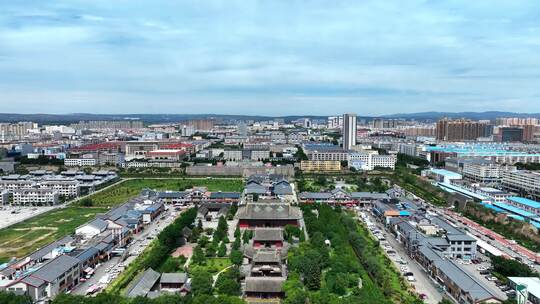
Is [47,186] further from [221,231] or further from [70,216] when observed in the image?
[221,231]

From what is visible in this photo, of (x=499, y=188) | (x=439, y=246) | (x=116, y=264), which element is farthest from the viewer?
(x=499, y=188)

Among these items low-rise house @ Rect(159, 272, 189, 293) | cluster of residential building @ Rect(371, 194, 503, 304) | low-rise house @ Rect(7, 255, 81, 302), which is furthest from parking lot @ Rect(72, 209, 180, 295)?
cluster of residential building @ Rect(371, 194, 503, 304)

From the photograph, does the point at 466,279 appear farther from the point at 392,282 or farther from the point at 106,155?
the point at 106,155

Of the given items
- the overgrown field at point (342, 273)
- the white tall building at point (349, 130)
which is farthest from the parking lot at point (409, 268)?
the white tall building at point (349, 130)

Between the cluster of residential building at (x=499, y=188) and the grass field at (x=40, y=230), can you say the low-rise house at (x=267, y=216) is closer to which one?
the grass field at (x=40, y=230)

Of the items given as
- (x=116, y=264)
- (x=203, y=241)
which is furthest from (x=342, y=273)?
(x=116, y=264)

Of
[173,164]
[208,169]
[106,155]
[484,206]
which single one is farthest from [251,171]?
[484,206]

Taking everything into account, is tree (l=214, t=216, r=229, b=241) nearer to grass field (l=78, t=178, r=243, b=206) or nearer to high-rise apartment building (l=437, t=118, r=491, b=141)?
grass field (l=78, t=178, r=243, b=206)
